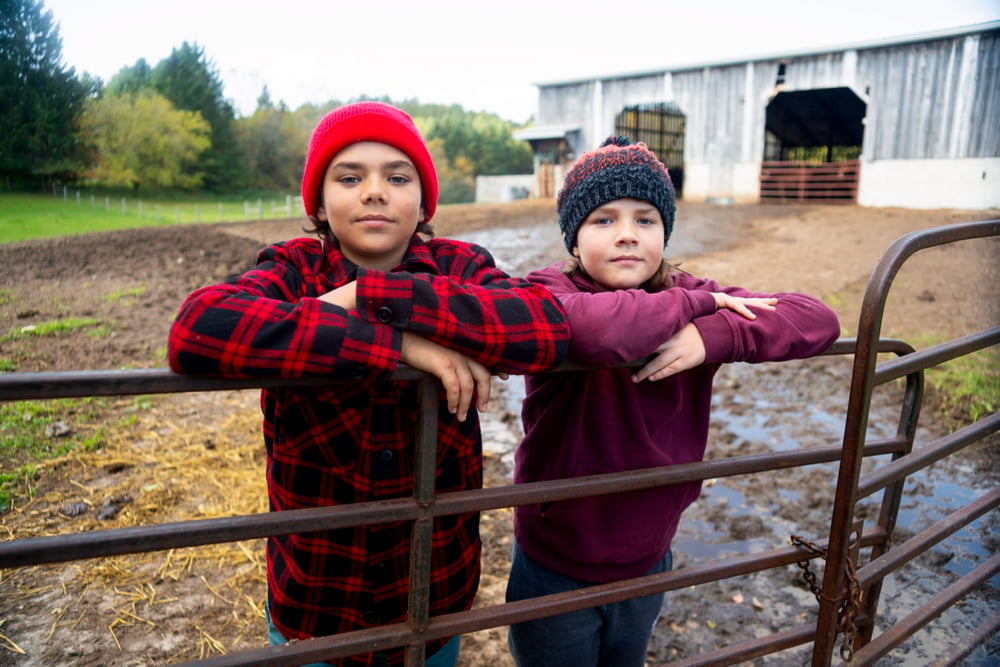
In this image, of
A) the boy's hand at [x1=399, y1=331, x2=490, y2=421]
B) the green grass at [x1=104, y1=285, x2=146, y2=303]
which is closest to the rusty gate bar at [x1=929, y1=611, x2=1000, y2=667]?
the boy's hand at [x1=399, y1=331, x2=490, y2=421]

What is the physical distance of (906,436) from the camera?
6.39 ft

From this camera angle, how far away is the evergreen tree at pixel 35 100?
2186 millimetres

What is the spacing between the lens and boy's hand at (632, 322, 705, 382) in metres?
1.42

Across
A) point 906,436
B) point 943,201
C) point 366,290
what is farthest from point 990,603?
point 943,201

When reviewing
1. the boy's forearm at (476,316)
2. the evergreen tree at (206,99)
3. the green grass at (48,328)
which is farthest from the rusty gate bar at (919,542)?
the evergreen tree at (206,99)

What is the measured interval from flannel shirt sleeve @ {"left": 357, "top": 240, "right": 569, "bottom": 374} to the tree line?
3.18 ft

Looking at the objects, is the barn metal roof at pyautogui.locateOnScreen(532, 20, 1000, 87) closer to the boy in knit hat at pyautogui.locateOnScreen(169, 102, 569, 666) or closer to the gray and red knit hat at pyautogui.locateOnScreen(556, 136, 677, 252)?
the gray and red knit hat at pyautogui.locateOnScreen(556, 136, 677, 252)

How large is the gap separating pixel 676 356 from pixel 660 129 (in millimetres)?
27497

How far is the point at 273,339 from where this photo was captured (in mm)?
1072

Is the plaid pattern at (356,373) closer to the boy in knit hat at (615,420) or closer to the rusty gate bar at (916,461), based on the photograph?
the boy in knit hat at (615,420)

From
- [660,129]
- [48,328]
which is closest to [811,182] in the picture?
[660,129]

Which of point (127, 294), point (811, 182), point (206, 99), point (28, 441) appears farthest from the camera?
point (811, 182)

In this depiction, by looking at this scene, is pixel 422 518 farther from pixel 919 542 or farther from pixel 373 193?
pixel 919 542

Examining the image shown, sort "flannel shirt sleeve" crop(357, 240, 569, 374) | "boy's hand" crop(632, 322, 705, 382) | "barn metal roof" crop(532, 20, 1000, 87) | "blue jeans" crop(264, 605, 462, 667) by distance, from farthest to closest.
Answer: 1. "barn metal roof" crop(532, 20, 1000, 87)
2. "blue jeans" crop(264, 605, 462, 667)
3. "boy's hand" crop(632, 322, 705, 382)
4. "flannel shirt sleeve" crop(357, 240, 569, 374)
